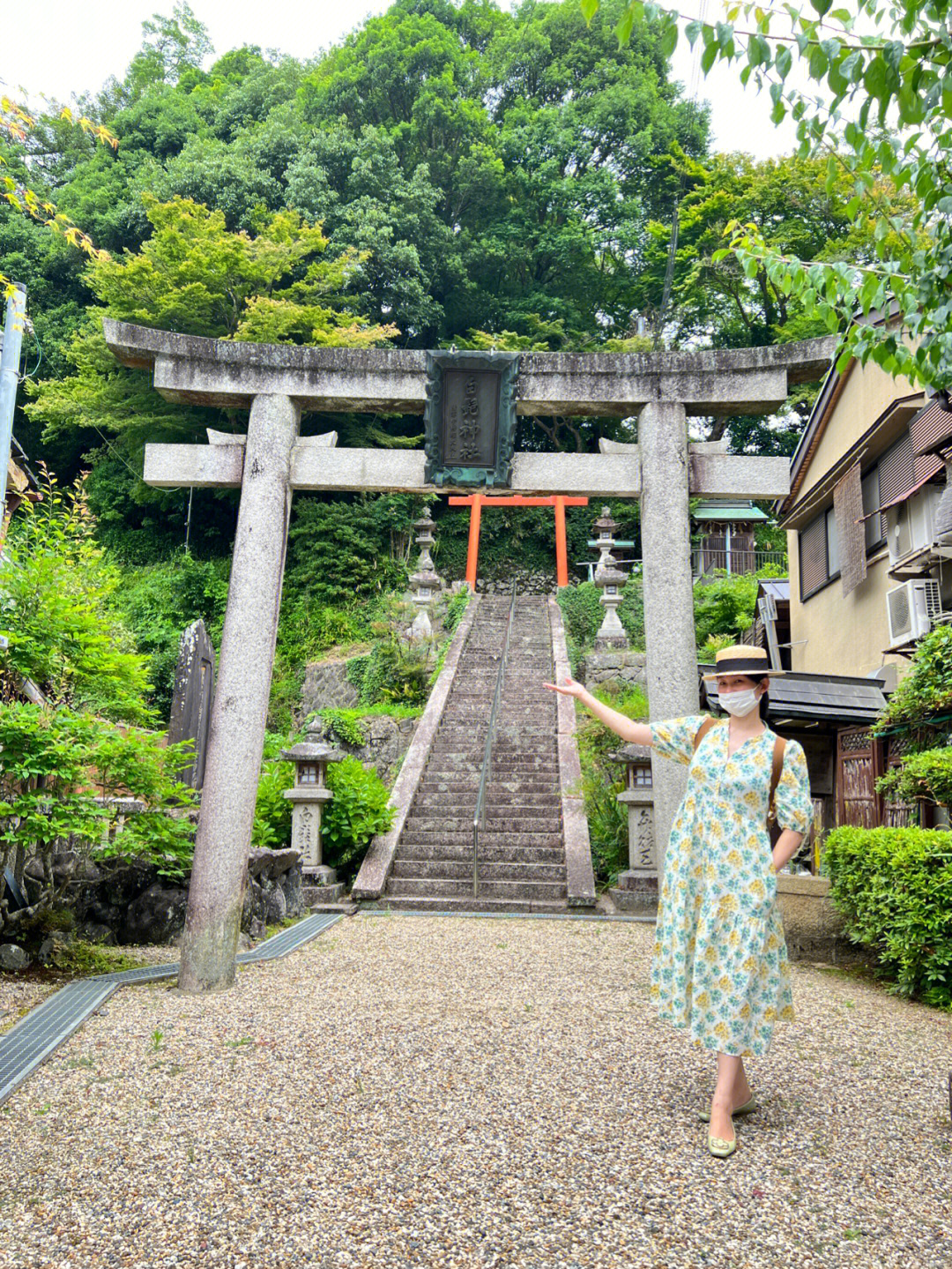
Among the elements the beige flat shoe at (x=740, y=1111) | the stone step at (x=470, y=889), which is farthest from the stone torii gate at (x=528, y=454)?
the stone step at (x=470, y=889)

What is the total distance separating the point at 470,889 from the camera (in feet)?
30.3

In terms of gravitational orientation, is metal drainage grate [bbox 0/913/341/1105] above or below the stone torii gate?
below

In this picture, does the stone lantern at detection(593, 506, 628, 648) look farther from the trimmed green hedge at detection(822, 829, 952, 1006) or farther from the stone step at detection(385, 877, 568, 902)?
the trimmed green hedge at detection(822, 829, 952, 1006)

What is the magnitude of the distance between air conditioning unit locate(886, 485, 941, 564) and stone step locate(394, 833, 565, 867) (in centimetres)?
544

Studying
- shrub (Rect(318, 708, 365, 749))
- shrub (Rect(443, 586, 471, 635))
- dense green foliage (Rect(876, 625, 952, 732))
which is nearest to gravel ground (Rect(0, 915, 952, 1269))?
dense green foliage (Rect(876, 625, 952, 732))

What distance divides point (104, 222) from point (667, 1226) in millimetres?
27826

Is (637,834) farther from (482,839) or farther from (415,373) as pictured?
(415,373)

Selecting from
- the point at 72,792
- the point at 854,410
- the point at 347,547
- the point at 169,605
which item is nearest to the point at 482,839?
the point at 72,792

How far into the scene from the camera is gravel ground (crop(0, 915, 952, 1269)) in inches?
92.7

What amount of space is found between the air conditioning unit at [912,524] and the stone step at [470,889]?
562 centimetres

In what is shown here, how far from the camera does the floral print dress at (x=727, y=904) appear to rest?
3047 mm

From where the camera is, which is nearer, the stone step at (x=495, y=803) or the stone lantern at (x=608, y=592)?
the stone step at (x=495, y=803)

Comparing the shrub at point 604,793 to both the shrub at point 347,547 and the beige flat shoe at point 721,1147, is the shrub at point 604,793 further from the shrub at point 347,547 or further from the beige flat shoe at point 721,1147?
the shrub at point 347,547

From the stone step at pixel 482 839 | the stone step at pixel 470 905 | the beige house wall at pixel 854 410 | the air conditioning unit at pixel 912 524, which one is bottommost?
the stone step at pixel 470 905
